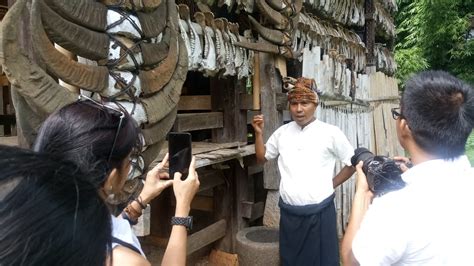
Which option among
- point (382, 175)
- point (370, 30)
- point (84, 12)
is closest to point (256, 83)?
point (84, 12)

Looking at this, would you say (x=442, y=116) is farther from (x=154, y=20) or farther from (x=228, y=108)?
(x=228, y=108)

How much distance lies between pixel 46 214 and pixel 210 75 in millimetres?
2790

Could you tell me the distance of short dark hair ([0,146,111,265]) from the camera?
1.65 feet

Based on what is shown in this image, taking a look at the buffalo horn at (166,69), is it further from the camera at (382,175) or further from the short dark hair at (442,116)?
the short dark hair at (442,116)

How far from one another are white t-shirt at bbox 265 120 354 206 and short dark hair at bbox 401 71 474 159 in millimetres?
1573

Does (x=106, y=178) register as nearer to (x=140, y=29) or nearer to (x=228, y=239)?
(x=140, y=29)

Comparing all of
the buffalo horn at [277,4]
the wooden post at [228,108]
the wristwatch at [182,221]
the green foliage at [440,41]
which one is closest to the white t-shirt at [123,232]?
the wristwatch at [182,221]

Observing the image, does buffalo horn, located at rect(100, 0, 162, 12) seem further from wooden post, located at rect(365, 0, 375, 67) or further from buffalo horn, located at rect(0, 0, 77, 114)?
wooden post, located at rect(365, 0, 375, 67)

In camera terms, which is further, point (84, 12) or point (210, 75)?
point (210, 75)

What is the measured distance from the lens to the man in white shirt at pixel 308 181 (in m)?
3.03

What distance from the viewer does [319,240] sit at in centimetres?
311

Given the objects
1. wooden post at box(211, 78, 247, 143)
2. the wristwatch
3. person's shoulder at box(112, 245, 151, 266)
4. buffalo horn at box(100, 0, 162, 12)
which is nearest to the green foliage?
wooden post at box(211, 78, 247, 143)

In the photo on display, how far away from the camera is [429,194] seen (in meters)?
1.31

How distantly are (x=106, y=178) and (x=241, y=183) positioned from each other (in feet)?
10.3
